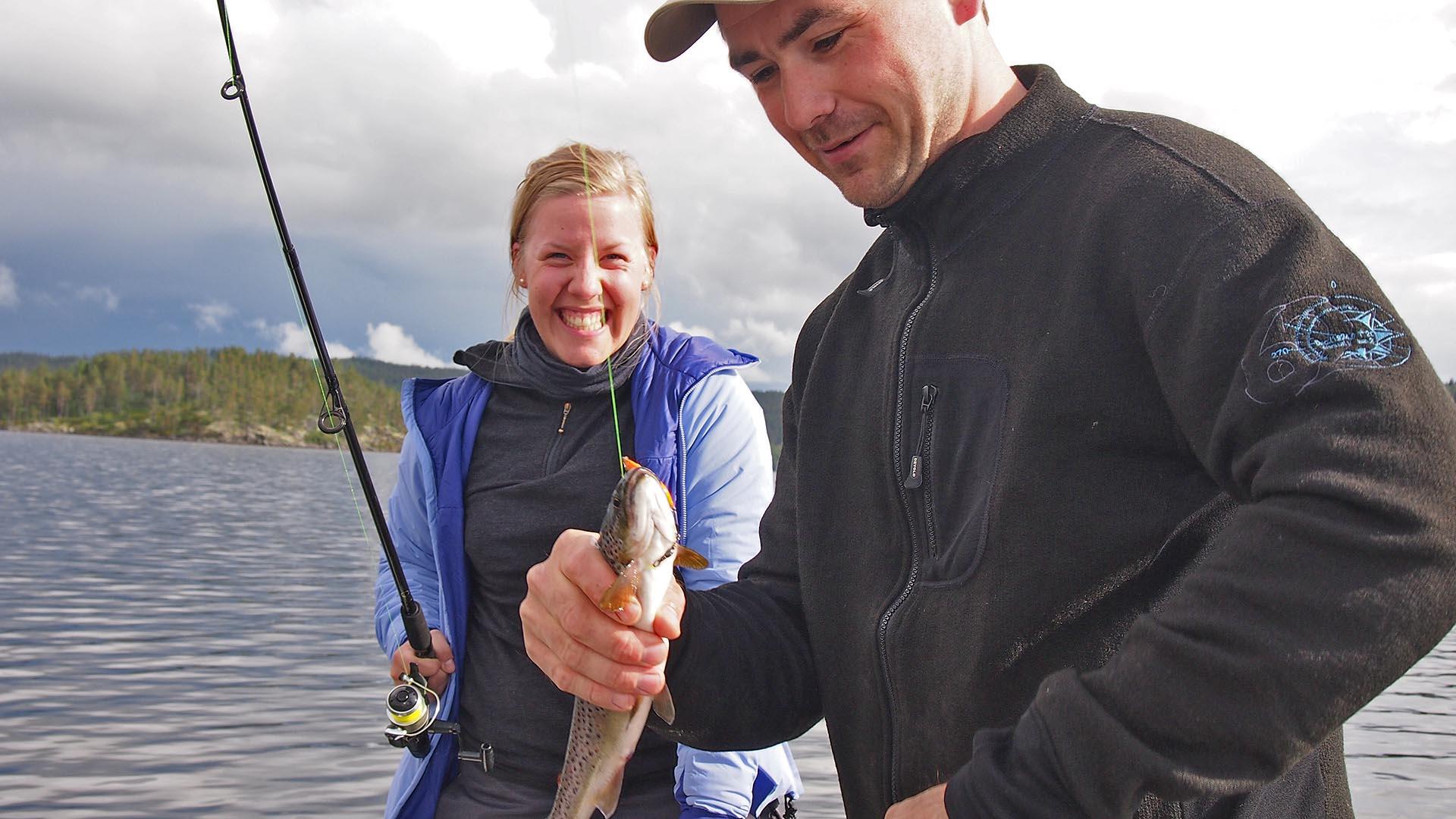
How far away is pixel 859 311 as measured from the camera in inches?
110

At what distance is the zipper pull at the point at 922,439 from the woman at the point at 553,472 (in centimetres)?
173

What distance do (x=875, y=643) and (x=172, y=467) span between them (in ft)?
262

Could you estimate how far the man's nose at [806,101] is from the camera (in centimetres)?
246

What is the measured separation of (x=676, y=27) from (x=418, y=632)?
2498 mm

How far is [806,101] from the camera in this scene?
97.5 inches

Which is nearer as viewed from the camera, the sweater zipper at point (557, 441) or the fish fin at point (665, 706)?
the fish fin at point (665, 706)

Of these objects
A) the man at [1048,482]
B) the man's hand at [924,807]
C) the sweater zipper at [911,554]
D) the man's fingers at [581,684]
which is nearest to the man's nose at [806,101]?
the man at [1048,482]

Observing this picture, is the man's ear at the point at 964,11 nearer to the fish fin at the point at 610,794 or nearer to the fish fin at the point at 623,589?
the fish fin at the point at 623,589

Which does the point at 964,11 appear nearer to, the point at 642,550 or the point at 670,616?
the point at 642,550

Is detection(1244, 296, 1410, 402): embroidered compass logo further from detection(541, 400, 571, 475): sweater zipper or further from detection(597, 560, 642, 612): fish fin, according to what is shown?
detection(541, 400, 571, 475): sweater zipper

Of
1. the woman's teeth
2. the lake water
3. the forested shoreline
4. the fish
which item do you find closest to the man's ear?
the fish

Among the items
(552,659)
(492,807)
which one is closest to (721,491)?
(492,807)

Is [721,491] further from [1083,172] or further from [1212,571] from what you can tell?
[1212,571]

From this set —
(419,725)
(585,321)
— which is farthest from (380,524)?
(585,321)
